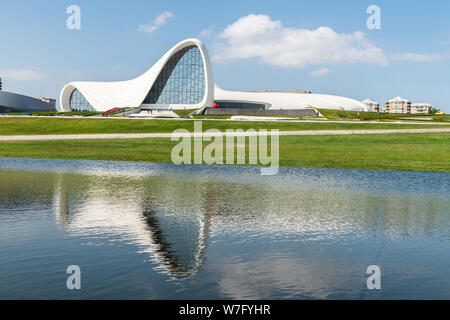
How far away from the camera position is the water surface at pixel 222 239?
6.51 metres

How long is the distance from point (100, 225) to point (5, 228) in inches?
78.6

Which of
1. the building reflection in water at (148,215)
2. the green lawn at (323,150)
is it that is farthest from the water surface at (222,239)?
the green lawn at (323,150)


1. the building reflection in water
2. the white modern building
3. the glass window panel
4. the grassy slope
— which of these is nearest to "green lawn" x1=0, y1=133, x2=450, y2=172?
the grassy slope

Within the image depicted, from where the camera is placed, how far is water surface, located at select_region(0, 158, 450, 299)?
6.51 m

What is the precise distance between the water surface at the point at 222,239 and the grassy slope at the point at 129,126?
2554 cm

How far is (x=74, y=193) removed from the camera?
15.1 m

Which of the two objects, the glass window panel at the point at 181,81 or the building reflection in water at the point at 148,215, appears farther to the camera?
the glass window panel at the point at 181,81

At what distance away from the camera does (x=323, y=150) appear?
30578 millimetres

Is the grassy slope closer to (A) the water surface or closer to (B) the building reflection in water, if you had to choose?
(A) the water surface

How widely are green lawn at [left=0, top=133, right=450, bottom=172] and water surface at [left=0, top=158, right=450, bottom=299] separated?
7.71m

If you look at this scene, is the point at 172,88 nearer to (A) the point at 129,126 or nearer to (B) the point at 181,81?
(B) the point at 181,81

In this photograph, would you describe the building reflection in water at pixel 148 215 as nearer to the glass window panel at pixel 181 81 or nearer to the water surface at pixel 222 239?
the water surface at pixel 222 239

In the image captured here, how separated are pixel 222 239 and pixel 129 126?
38.1 m
